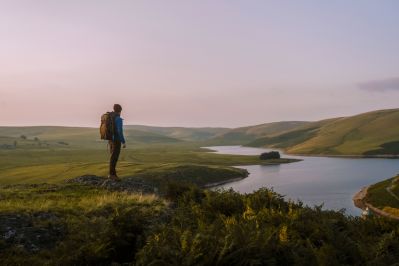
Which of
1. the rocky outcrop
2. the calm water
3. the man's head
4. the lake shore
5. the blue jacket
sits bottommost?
the lake shore

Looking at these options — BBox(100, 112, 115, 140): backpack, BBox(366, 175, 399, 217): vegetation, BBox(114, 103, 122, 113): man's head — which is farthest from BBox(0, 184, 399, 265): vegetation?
BBox(366, 175, 399, 217): vegetation

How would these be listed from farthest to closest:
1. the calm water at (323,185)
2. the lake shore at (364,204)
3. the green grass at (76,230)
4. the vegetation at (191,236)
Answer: the calm water at (323,185), the lake shore at (364,204), the green grass at (76,230), the vegetation at (191,236)

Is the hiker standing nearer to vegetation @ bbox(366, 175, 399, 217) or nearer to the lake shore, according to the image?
the lake shore

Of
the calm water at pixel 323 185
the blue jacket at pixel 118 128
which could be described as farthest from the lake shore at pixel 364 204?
the blue jacket at pixel 118 128

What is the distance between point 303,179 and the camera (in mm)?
127938

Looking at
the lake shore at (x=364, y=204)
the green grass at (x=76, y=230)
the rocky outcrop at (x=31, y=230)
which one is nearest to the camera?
the green grass at (x=76, y=230)

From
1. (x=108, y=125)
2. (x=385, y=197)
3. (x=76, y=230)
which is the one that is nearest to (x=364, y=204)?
(x=385, y=197)

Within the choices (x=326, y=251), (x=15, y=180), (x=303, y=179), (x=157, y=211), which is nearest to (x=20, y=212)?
(x=157, y=211)

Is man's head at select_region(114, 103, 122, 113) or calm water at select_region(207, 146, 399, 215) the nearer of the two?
man's head at select_region(114, 103, 122, 113)

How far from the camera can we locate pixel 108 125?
23.8 metres

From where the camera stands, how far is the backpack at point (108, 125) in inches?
933

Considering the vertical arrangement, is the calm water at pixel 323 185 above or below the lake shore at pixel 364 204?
above

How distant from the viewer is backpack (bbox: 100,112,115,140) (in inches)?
933

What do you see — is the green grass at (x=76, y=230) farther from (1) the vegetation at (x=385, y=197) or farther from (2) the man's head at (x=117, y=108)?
(1) the vegetation at (x=385, y=197)
